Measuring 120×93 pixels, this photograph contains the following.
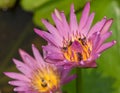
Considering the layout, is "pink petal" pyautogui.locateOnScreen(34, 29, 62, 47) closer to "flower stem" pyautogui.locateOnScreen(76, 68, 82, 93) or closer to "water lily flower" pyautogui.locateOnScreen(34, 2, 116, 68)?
"water lily flower" pyautogui.locateOnScreen(34, 2, 116, 68)

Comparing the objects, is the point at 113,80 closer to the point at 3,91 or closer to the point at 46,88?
the point at 46,88

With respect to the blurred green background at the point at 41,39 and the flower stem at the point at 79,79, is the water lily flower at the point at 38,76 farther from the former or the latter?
the blurred green background at the point at 41,39

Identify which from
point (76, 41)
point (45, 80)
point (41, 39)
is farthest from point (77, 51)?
point (41, 39)

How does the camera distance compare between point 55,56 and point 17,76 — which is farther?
point 17,76

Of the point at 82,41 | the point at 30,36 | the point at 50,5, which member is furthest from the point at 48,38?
the point at 30,36

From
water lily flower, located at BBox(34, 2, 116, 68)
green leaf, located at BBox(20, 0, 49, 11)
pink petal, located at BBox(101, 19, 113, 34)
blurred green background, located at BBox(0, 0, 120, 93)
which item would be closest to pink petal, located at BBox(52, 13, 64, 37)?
water lily flower, located at BBox(34, 2, 116, 68)

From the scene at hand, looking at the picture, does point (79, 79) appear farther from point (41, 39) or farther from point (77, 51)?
point (41, 39)

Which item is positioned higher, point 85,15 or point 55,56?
point 85,15
